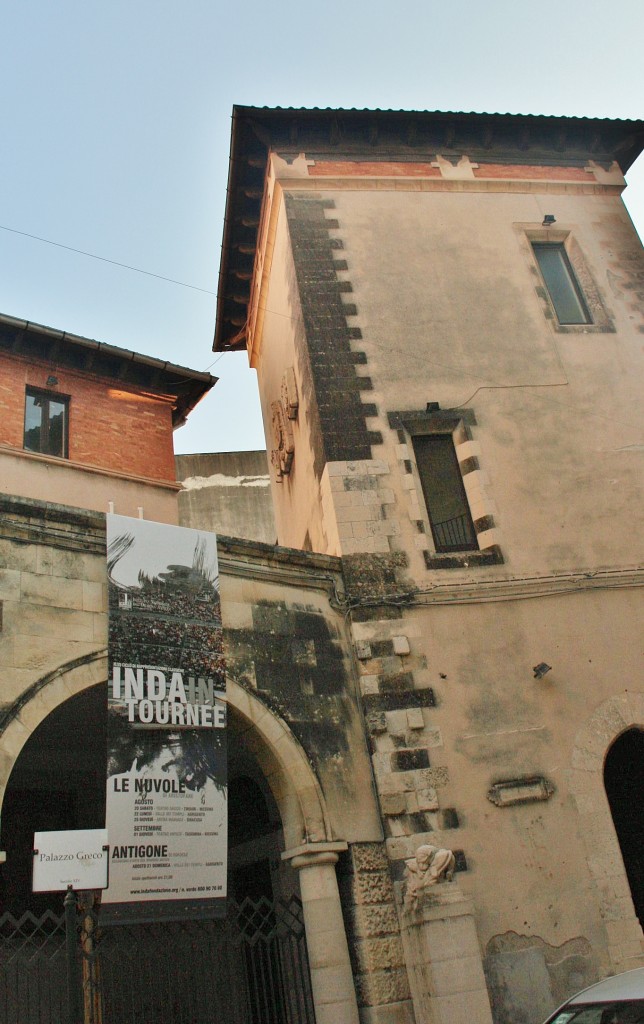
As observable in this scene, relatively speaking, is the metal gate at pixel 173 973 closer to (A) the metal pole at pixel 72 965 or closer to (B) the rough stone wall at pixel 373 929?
(B) the rough stone wall at pixel 373 929

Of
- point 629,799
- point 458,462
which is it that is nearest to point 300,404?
point 458,462

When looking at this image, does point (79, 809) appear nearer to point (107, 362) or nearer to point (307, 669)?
point (307, 669)

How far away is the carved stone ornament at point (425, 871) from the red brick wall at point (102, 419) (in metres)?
8.22

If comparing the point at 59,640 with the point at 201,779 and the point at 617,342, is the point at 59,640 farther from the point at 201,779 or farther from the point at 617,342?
the point at 617,342

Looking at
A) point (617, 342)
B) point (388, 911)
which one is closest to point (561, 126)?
point (617, 342)

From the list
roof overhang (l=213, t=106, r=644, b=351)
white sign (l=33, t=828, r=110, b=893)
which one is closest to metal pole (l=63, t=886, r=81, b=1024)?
white sign (l=33, t=828, r=110, b=893)

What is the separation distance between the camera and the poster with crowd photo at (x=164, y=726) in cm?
773

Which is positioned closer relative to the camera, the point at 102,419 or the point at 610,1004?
the point at 610,1004

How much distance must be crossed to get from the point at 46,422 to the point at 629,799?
10095 mm

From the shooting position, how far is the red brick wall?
13.9 metres

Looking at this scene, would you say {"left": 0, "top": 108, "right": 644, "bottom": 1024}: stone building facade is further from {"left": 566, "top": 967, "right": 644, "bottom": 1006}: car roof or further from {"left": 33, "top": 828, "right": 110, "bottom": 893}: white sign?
{"left": 566, "top": 967, "right": 644, "bottom": 1006}: car roof

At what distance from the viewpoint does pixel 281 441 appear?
14.4 m

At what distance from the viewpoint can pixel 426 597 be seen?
1041 centimetres

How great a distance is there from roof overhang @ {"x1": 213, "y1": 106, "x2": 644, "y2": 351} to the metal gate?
1078 centimetres
